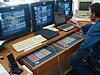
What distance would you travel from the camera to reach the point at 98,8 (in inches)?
66.4

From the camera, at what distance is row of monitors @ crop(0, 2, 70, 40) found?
1.65m

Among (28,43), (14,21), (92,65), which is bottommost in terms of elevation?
(92,65)

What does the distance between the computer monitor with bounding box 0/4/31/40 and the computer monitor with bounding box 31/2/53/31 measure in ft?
0.37

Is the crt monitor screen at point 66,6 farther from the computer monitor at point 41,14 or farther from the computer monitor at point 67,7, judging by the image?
the computer monitor at point 41,14

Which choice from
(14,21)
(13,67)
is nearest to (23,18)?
(14,21)

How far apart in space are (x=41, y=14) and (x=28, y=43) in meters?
0.58

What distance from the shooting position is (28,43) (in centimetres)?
168

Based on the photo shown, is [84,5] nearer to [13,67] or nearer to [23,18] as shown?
[23,18]

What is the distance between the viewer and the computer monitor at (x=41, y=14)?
6.42 feet

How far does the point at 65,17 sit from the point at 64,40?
645mm

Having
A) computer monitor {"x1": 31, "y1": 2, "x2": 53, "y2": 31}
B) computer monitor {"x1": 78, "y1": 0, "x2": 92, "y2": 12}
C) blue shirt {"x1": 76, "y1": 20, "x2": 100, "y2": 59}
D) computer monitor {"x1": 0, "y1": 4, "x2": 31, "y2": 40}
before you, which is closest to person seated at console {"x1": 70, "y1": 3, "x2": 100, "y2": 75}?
blue shirt {"x1": 76, "y1": 20, "x2": 100, "y2": 59}

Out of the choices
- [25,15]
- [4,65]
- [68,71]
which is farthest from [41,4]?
[68,71]

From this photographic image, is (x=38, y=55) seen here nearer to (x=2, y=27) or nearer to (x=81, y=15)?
(x=2, y=27)

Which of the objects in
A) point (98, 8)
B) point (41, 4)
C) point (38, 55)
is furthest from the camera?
point (41, 4)
